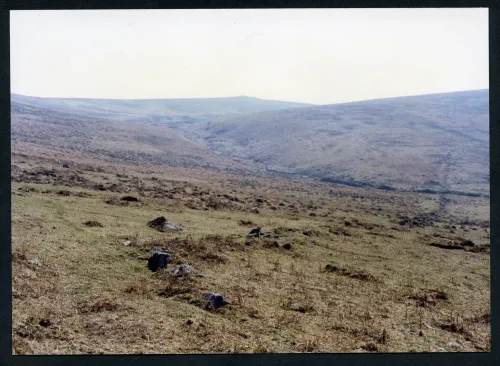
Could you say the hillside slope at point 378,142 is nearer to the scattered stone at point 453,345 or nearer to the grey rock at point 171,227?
the grey rock at point 171,227

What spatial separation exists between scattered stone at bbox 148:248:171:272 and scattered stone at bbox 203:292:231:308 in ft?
7.74

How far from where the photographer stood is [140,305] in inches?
384

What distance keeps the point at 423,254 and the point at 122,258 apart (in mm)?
13366

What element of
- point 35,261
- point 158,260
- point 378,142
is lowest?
point 378,142

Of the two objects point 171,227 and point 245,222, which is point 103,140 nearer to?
point 245,222

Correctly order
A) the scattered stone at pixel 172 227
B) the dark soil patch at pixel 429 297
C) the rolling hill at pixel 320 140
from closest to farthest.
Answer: the dark soil patch at pixel 429 297, the scattered stone at pixel 172 227, the rolling hill at pixel 320 140

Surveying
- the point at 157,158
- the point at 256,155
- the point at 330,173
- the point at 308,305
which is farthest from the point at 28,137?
the point at 308,305

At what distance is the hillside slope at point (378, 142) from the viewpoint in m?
62.8

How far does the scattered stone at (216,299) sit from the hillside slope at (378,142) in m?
51.7

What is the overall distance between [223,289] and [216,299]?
123 cm

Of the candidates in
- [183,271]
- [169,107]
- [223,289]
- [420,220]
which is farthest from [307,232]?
[169,107]

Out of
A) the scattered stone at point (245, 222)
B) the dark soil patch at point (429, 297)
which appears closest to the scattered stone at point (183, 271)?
the dark soil patch at point (429, 297)

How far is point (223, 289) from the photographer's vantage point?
448 inches

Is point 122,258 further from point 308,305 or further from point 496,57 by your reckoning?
point 496,57
